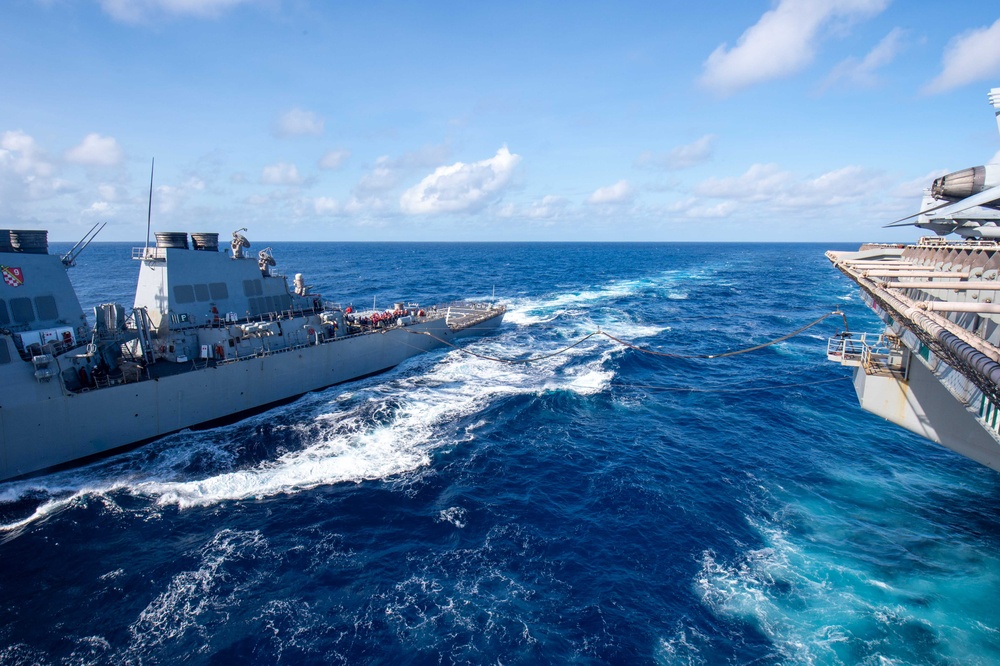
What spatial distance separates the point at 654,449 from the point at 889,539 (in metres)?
9.68

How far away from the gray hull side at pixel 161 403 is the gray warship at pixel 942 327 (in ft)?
98.5

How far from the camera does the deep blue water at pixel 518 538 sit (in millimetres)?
13875

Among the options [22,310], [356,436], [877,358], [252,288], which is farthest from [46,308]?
[877,358]

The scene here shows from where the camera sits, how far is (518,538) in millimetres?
18109

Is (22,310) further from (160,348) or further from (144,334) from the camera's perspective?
(160,348)

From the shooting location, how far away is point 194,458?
24.7 meters

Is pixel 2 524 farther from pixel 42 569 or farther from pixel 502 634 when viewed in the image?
pixel 502 634

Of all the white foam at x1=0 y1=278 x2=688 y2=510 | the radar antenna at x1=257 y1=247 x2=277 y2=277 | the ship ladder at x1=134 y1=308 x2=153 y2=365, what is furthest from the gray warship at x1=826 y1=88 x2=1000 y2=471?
the radar antenna at x1=257 y1=247 x2=277 y2=277

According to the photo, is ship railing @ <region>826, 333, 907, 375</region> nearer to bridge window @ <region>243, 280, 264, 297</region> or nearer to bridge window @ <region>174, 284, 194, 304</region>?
bridge window @ <region>243, 280, 264, 297</region>

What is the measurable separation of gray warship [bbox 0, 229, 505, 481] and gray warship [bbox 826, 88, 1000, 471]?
30686 mm

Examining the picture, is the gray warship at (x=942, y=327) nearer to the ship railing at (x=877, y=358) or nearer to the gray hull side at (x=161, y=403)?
the ship railing at (x=877, y=358)

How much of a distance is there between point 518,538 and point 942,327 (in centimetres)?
1398

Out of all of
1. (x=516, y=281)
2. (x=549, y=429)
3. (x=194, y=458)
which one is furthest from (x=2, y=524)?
(x=516, y=281)

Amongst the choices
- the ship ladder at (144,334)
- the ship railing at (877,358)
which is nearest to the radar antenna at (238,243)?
the ship ladder at (144,334)
